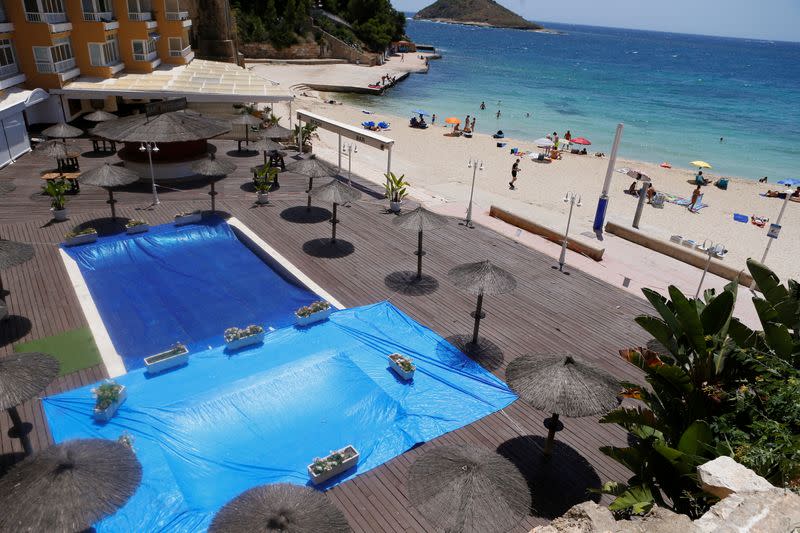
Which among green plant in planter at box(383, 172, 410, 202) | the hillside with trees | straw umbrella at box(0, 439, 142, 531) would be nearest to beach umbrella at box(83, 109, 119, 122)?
green plant in planter at box(383, 172, 410, 202)

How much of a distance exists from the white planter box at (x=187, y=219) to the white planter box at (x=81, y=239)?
9.26ft

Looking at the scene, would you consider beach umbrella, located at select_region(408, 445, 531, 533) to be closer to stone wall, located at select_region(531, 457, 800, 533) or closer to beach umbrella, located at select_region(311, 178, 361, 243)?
stone wall, located at select_region(531, 457, 800, 533)

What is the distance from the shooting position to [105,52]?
33469 millimetres

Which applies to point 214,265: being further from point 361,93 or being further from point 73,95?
point 361,93

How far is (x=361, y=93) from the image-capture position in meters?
75.2

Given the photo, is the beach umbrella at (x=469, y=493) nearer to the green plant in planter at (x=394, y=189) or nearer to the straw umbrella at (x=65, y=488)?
the straw umbrella at (x=65, y=488)

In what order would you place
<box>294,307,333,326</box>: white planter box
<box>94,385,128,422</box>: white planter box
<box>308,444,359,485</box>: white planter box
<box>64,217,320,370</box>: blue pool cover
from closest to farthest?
<box>308,444,359,485</box>: white planter box → <box>94,385,128,422</box>: white planter box → <box>64,217,320,370</box>: blue pool cover → <box>294,307,333,326</box>: white planter box

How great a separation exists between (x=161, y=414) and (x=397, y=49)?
423ft

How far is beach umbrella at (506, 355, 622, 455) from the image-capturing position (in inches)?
361

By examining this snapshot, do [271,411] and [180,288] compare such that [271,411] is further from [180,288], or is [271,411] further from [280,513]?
[180,288]

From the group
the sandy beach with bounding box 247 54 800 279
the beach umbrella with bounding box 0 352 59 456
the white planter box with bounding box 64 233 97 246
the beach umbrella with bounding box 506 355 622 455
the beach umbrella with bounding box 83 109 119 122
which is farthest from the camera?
the sandy beach with bounding box 247 54 800 279

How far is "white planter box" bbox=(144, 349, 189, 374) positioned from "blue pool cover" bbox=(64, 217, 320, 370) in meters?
0.66

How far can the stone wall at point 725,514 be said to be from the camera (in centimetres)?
463

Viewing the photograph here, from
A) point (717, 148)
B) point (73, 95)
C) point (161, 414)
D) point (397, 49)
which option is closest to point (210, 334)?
point (161, 414)
